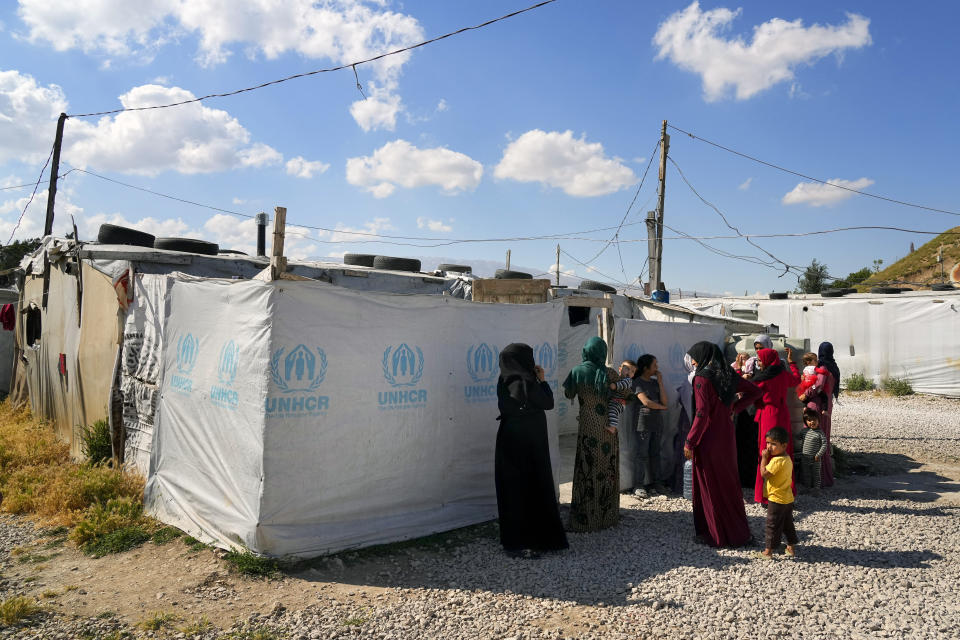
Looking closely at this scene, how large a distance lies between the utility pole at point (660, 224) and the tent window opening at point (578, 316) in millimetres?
5503

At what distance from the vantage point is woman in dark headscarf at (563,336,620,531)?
17.8ft

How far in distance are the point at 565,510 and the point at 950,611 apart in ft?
9.85

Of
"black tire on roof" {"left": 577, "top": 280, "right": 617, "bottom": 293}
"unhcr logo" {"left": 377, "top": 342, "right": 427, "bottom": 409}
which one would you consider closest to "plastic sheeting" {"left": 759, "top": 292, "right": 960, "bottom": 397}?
"black tire on roof" {"left": 577, "top": 280, "right": 617, "bottom": 293}

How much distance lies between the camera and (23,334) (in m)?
10.7

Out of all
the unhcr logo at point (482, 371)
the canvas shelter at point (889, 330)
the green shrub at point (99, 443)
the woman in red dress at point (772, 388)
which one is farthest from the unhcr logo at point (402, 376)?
the canvas shelter at point (889, 330)

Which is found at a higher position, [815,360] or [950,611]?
[815,360]

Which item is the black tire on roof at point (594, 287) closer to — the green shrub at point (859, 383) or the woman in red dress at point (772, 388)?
the woman in red dress at point (772, 388)

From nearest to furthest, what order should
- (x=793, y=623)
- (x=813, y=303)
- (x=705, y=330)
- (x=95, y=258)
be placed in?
(x=793, y=623), (x=95, y=258), (x=705, y=330), (x=813, y=303)

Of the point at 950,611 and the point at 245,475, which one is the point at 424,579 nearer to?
the point at 245,475

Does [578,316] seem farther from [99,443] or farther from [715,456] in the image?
[99,443]

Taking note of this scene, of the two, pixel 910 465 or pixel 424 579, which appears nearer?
pixel 424 579

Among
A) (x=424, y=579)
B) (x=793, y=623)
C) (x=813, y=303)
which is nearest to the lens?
(x=793, y=623)

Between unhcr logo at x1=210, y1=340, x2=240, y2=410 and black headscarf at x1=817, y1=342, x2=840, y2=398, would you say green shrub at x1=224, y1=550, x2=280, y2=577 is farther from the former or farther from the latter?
black headscarf at x1=817, y1=342, x2=840, y2=398

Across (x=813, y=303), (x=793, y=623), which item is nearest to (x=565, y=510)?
(x=793, y=623)
